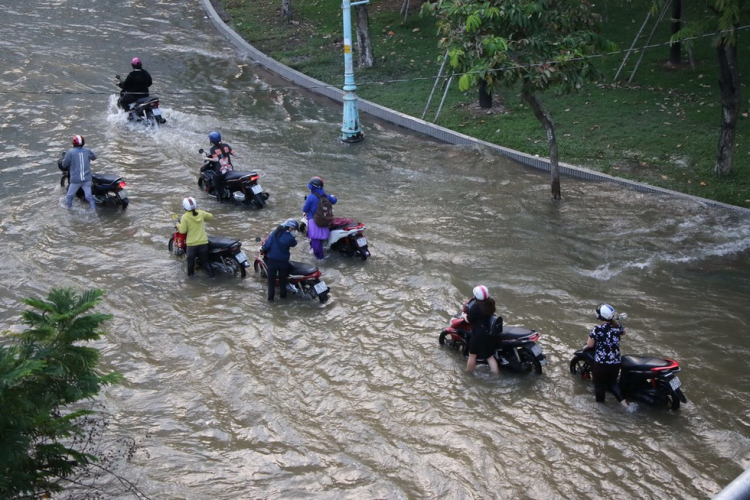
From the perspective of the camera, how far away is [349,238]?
43.4ft

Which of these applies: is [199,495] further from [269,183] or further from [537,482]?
[269,183]

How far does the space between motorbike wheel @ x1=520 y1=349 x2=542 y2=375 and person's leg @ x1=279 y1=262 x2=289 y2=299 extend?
3957 mm

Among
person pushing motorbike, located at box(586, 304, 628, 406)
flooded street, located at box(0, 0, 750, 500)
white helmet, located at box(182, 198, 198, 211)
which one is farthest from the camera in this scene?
white helmet, located at box(182, 198, 198, 211)

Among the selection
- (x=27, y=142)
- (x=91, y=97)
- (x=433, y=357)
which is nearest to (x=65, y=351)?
(x=433, y=357)

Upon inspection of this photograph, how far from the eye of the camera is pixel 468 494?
7.78 meters

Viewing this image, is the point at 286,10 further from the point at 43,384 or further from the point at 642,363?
the point at 43,384

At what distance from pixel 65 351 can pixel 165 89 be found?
61.6 ft

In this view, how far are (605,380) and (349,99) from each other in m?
11.7

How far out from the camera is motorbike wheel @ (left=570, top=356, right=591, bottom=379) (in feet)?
31.9

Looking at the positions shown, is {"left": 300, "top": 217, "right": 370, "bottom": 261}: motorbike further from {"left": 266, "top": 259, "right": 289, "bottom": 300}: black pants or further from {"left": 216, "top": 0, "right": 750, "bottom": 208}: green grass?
{"left": 216, "top": 0, "right": 750, "bottom": 208}: green grass

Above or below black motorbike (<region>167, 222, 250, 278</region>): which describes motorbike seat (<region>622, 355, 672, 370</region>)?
below

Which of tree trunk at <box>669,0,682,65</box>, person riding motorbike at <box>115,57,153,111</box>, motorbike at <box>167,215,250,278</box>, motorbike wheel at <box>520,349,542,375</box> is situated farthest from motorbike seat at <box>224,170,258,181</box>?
tree trunk at <box>669,0,682,65</box>

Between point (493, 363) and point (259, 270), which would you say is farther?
point (259, 270)

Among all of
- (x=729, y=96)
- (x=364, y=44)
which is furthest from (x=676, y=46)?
(x=364, y=44)
